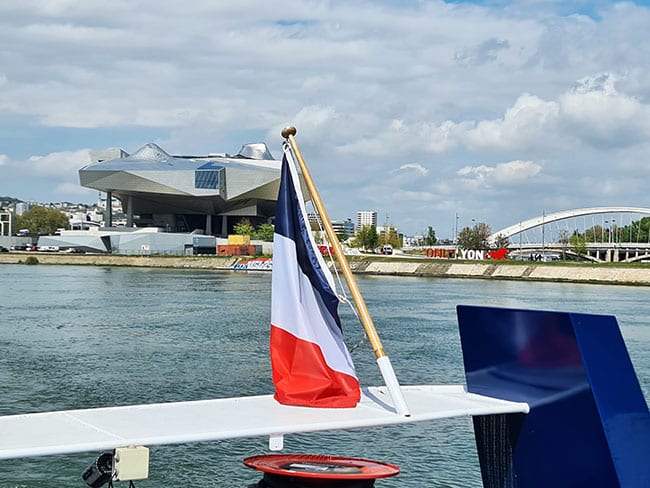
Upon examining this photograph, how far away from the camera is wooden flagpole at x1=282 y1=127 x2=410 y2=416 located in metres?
6.20

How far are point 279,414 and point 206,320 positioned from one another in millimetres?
26375

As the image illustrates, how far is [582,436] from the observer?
5969 mm

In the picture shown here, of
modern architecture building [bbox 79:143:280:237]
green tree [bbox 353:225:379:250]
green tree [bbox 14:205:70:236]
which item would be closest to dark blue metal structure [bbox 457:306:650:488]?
modern architecture building [bbox 79:143:280:237]

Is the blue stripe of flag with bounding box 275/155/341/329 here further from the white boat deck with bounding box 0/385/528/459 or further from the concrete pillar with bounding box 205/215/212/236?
the concrete pillar with bounding box 205/215/212/236

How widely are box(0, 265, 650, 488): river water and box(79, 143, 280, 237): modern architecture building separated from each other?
5435 cm

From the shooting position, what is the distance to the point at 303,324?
279 inches

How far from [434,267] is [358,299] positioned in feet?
252

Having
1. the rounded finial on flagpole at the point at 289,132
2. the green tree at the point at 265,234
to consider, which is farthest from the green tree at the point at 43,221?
the rounded finial on flagpole at the point at 289,132

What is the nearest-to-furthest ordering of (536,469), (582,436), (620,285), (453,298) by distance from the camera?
(582,436)
(536,469)
(453,298)
(620,285)

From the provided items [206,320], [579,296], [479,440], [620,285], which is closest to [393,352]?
[206,320]

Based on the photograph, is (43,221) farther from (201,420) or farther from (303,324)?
(201,420)

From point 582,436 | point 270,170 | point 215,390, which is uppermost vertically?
point 270,170

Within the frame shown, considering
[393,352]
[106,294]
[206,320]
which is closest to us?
[393,352]

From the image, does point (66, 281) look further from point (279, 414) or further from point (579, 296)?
point (279, 414)
